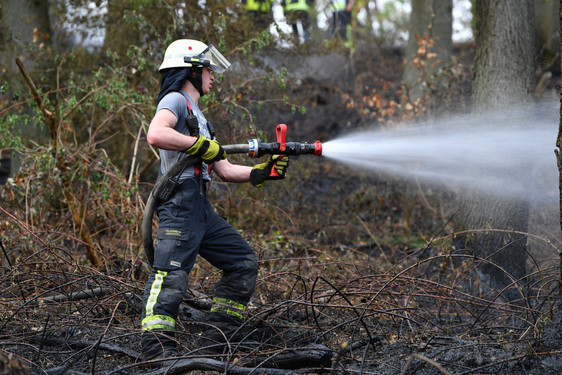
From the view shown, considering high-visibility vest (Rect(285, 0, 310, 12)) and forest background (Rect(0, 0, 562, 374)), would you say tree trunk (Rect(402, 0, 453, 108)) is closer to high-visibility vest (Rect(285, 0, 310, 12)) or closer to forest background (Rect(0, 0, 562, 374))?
forest background (Rect(0, 0, 562, 374))

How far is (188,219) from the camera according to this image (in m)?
3.69

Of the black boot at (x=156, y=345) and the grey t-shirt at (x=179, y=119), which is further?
the grey t-shirt at (x=179, y=119)

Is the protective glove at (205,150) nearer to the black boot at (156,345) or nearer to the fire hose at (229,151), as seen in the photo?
the fire hose at (229,151)

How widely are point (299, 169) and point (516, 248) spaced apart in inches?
122

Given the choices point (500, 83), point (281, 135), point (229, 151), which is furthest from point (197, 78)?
point (500, 83)

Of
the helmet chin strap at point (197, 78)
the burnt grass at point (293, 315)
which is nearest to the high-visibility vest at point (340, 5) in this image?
the burnt grass at point (293, 315)

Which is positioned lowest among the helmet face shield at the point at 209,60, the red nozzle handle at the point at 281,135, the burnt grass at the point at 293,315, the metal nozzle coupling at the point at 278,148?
the burnt grass at the point at 293,315

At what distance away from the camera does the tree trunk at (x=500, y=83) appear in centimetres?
557

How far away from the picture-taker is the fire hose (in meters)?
3.74

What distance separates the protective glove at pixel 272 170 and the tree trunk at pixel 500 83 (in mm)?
2390

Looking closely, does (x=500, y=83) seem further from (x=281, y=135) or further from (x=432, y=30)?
(x=432, y=30)

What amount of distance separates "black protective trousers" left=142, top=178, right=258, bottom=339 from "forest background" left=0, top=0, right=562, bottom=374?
8.5 inches

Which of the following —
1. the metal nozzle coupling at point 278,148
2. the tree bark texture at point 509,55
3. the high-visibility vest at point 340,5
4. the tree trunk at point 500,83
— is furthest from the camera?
the high-visibility vest at point 340,5

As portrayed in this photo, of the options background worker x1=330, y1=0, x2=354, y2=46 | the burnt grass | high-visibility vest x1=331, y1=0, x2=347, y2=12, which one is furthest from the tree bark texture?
high-visibility vest x1=331, y1=0, x2=347, y2=12
